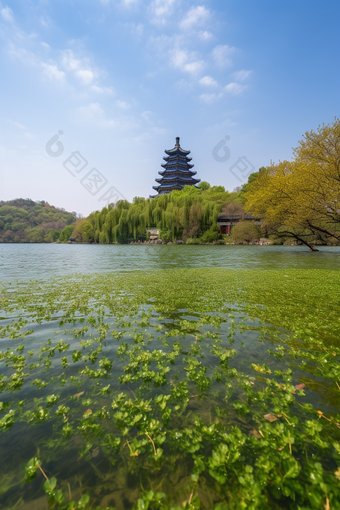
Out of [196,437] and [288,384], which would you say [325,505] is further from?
[288,384]

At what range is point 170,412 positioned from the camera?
3.11 meters

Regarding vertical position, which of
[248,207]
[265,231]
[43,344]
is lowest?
[43,344]

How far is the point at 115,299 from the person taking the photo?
897 centimetres

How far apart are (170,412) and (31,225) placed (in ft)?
590

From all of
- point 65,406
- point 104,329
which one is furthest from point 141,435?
point 104,329

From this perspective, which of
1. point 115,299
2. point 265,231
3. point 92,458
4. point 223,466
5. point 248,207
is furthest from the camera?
point 265,231

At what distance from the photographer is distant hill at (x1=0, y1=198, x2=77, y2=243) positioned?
443 ft

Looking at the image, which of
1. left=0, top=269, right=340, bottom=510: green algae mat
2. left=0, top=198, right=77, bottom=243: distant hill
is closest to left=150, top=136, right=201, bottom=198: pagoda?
left=0, top=198, right=77, bottom=243: distant hill

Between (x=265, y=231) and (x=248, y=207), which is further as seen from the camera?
(x=265, y=231)

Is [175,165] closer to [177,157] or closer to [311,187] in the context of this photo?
[177,157]

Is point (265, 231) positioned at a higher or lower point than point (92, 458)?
higher

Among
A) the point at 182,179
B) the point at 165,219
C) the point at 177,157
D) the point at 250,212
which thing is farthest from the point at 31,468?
the point at 177,157

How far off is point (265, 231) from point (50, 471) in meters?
44.8

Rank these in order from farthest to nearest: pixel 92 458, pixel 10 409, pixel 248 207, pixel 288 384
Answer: pixel 248 207, pixel 288 384, pixel 10 409, pixel 92 458
